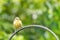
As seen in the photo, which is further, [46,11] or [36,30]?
[36,30]

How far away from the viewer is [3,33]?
340cm

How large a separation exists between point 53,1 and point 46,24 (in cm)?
32

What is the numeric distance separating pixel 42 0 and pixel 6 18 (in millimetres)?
573

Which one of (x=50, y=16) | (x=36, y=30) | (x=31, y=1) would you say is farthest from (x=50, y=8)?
(x=36, y=30)

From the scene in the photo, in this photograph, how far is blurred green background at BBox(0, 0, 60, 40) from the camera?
11.5ft

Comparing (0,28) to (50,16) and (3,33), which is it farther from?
(50,16)

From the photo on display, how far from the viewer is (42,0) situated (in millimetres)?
3693

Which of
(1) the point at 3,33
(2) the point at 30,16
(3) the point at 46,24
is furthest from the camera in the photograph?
(2) the point at 30,16

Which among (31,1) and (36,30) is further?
(36,30)

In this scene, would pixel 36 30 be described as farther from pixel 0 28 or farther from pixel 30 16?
pixel 0 28

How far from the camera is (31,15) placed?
12.6 feet

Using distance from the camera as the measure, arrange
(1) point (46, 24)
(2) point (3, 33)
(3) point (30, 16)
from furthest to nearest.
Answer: (3) point (30, 16)
(1) point (46, 24)
(2) point (3, 33)

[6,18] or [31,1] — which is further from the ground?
[31,1]

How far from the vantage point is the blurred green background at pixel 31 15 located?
3.50 meters
